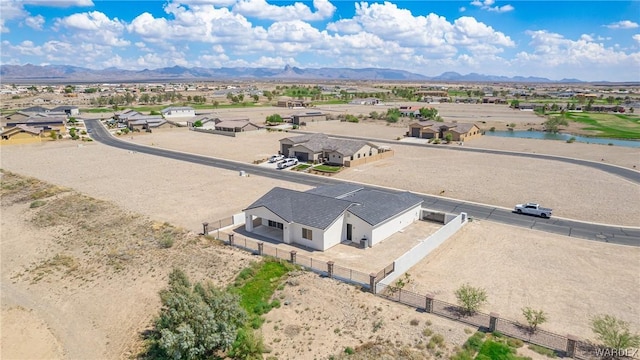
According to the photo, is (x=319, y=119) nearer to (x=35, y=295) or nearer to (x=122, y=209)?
(x=122, y=209)

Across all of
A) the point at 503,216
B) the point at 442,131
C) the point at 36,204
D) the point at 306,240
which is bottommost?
the point at 36,204

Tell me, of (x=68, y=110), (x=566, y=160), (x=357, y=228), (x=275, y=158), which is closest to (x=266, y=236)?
(x=357, y=228)

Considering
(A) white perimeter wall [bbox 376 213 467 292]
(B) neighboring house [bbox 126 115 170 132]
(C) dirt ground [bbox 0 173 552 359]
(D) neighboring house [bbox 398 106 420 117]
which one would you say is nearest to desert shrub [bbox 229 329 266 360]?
(C) dirt ground [bbox 0 173 552 359]

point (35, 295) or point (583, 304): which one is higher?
point (583, 304)

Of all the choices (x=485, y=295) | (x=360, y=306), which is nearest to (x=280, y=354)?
(x=360, y=306)

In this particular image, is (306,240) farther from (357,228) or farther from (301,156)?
(301,156)

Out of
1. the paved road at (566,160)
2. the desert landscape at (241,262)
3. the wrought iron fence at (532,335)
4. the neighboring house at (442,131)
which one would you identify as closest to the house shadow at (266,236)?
the desert landscape at (241,262)

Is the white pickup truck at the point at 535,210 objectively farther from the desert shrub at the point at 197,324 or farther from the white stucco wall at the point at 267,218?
the desert shrub at the point at 197,324
